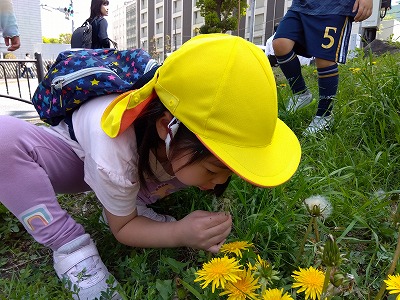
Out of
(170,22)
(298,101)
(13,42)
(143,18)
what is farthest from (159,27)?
(298,101)

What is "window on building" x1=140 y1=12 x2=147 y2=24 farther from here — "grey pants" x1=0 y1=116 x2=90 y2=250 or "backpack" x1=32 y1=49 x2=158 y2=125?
"grey pants" x1=0 y1=116 x2=90 y2=250

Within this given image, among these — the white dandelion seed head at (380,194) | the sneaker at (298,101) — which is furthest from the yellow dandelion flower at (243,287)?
the sneaker at (298,101)

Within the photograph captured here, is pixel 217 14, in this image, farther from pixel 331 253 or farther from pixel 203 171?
pixel 331 253

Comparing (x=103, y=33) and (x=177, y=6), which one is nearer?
(x=103, y=33)

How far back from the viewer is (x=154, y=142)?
1011 millimetres

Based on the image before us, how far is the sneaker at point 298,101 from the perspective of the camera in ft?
6.64

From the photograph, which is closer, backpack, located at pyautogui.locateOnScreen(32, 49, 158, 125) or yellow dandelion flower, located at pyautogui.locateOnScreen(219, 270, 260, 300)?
yellow dandelion flower, located at pyautogui.locateOnScreen(219, 270, 260, 300)

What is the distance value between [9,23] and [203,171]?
262cm

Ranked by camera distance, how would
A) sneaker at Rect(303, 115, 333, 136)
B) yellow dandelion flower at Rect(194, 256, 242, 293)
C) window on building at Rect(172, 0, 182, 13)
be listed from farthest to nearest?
window on building at Rect(172, 0, 182, 13) < sneaker at Rect(303, 115, 333, 136) < yellow dandelion flower at Rect(194, 256, 242, 293)

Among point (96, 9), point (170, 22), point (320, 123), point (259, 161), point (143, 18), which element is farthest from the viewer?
point (143, 18)

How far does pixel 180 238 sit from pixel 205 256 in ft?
0.34

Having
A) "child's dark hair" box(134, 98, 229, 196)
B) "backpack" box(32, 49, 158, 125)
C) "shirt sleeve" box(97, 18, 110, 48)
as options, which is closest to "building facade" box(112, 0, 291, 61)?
"shirt sleeve" box(97, 18, 110, 48)

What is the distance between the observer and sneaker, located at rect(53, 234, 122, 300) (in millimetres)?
1000

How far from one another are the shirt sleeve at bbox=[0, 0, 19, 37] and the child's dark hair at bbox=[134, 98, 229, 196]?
235cm
